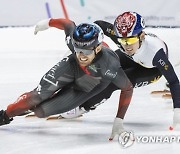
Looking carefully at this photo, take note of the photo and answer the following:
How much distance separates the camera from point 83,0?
613 centimetres

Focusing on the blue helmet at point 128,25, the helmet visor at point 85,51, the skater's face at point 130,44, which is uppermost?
the blue helmet at point 128,25

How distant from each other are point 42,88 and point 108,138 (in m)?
0.51

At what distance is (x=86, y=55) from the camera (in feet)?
8.82

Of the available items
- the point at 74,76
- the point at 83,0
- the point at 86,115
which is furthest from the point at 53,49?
the point at 74,76

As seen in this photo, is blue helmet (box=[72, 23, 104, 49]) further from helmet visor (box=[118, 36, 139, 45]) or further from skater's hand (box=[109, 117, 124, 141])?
skater's hand (box=[109, 117, 124, 141])

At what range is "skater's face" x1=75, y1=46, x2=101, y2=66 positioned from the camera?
2.68 meters

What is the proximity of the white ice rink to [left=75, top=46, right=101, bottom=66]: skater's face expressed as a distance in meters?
0.48

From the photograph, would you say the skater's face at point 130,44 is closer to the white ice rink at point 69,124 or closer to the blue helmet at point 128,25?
the blue helmet at point 128,25

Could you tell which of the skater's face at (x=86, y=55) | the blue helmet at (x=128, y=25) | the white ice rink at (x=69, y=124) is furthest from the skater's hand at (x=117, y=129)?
the blue helmet at (x=128, y=25)

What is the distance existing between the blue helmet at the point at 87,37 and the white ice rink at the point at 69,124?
58cm

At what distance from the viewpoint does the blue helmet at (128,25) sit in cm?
289

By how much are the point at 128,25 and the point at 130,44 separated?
137mm

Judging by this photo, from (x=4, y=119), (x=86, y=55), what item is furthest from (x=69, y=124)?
(x=86, y=55)

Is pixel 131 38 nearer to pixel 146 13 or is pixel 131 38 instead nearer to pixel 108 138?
pixel 108 138
